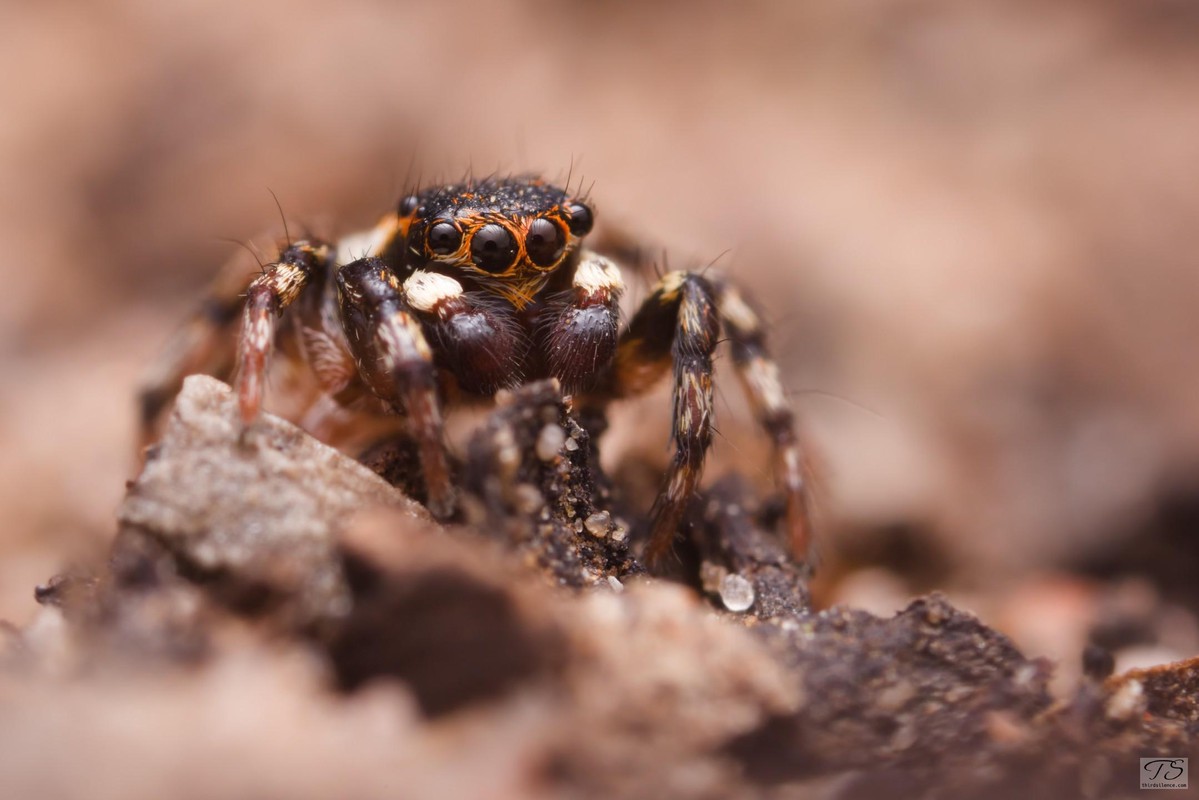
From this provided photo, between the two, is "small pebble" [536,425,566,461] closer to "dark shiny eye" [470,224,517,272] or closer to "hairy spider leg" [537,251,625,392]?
"hairy spider leg" [537,251,625,392]

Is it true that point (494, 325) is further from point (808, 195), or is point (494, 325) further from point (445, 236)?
point (808, 195)

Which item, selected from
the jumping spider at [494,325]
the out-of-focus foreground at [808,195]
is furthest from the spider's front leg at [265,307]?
the out-of-focus foreground at [808,195]

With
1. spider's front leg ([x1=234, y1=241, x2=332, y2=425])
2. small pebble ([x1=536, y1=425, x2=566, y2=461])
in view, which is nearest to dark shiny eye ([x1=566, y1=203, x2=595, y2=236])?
spider's front leg ([x1=234, y1=241, x2=332, y2=425])

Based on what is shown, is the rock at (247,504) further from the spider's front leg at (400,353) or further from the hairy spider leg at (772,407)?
the hairy spider leg at (772,407)

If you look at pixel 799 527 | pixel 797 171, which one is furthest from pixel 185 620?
pixel 797 171

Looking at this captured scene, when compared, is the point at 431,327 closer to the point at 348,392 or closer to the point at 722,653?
the point at 348,392
